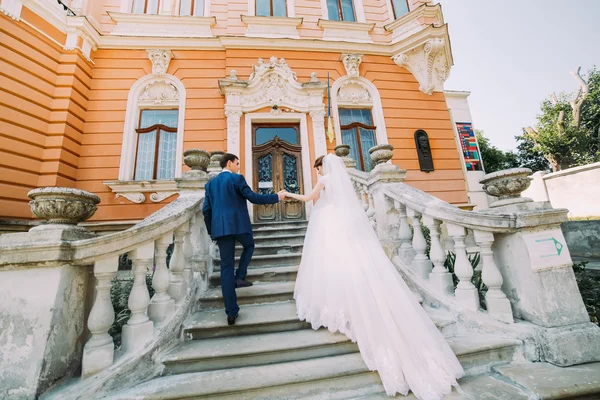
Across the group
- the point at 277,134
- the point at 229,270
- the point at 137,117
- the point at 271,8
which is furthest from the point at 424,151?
the point at 137,117

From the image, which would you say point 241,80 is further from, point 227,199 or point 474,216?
point 474,216

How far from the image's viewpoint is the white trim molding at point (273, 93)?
6.25m

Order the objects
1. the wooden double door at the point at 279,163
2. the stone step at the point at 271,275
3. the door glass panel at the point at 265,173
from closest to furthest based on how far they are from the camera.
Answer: the stone step at the point at 271,275
the wooden double door at the point at 279,163
the door glass panel at the point at 265,173

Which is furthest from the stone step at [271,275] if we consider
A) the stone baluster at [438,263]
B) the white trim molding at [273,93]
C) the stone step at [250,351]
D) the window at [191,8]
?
the window at [191,8]

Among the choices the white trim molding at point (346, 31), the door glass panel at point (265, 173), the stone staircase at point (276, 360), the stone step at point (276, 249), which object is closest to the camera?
the stone staircase at point (276, 360)

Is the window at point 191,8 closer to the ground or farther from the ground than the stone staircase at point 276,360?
farther from the ground

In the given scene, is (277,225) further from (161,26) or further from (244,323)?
(161,26)

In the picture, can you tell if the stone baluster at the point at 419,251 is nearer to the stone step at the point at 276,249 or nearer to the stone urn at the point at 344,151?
the stone step at the point at 276,249

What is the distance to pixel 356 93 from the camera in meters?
7.18

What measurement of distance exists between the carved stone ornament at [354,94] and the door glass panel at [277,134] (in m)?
1.77

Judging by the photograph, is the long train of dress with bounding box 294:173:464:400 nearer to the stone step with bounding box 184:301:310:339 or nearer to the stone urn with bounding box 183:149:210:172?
the stone step with bounding box 184:301:310:339

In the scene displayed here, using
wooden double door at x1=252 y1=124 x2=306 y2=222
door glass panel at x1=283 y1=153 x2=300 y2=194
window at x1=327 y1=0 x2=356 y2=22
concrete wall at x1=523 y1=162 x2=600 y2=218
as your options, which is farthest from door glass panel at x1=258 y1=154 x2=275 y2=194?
concrete wall at x1=523 y1=162 x2=600 y2=218

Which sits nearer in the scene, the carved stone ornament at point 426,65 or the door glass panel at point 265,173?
the door glass panel at point 265,173

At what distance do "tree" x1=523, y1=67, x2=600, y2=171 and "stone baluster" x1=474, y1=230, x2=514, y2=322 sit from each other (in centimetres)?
1935
